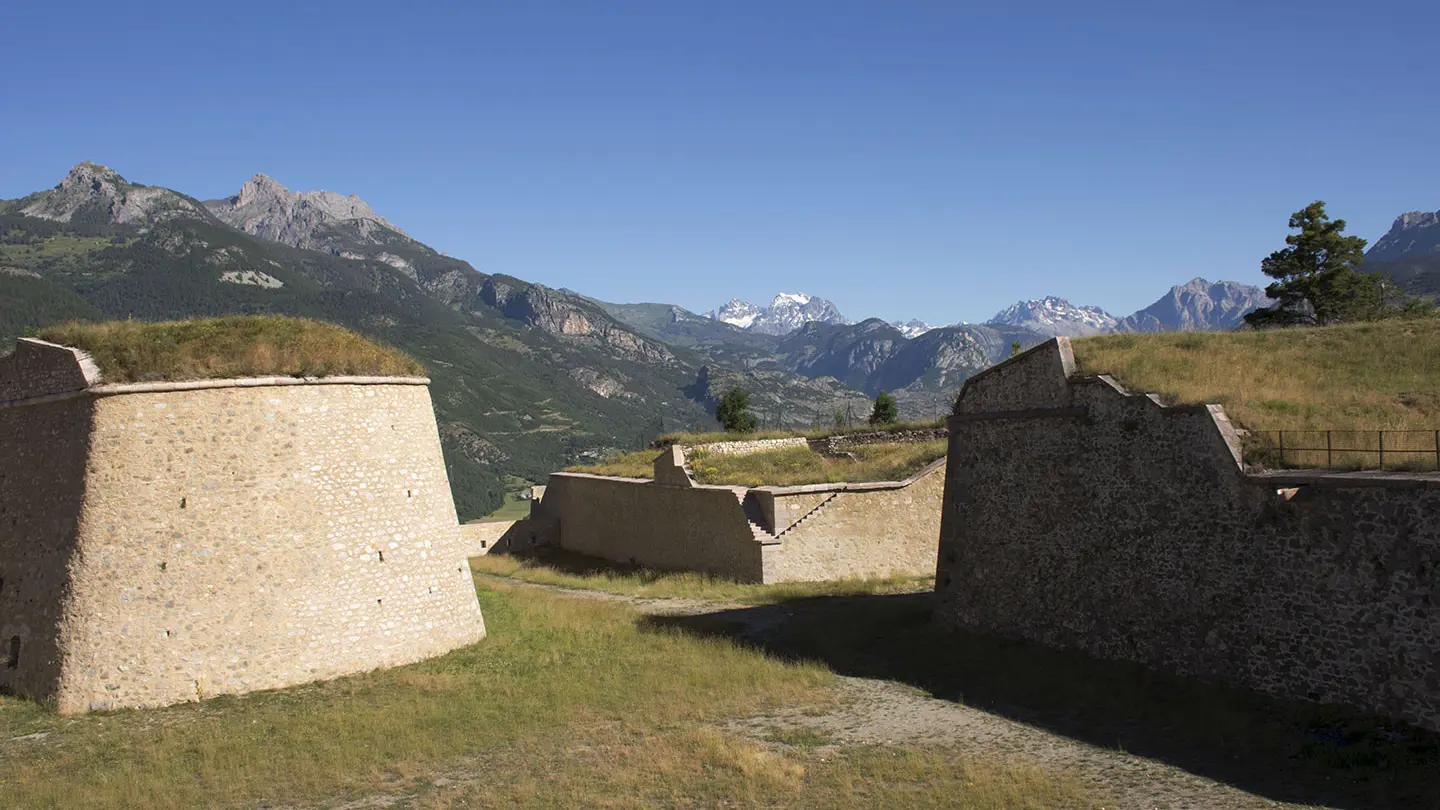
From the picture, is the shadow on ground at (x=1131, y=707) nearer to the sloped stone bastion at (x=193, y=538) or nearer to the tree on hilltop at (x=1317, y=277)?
the sloped stone bastion at (x=193, y=538)

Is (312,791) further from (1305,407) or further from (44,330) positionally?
(1305,407)

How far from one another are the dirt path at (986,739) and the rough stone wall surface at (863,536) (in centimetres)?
956

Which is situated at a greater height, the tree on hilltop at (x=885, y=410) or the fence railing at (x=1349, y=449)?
the tree on hilltop at (x=885, y=410)

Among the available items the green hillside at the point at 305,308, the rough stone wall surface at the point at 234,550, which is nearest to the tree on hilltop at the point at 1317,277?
the rough stone wall surface at the point at 234,550

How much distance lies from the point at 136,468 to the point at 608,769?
9.46 m

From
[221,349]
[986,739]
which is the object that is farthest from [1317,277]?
[221,349]

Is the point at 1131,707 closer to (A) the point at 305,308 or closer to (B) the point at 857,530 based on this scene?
(B) the point at 857,530

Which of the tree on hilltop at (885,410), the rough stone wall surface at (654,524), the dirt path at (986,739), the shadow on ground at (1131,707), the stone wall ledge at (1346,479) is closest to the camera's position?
the dirt path at (986,739)

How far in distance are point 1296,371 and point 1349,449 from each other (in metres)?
4.24

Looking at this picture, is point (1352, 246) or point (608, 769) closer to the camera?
point (608, 769)

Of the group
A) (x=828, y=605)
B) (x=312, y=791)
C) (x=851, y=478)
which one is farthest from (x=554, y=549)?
(x=312, y=791)

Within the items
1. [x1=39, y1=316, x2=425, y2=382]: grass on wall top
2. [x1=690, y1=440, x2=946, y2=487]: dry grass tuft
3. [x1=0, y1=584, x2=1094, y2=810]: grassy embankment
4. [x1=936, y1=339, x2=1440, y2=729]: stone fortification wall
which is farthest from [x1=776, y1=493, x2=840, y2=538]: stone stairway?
[x1=39, y1=316, x2=425, y2=382]: grass on wall top

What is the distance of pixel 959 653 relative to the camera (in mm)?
17922

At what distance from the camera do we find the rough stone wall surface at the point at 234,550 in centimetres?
1534
